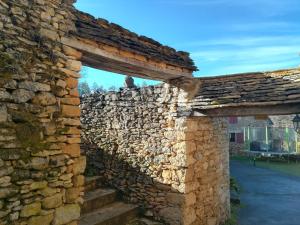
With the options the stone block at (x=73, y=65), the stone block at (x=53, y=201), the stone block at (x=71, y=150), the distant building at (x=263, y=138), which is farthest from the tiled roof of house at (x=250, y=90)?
the distant building at (x=263, y=138)

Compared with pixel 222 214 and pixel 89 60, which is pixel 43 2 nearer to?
pixel 89 60

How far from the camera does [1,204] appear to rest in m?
3.23

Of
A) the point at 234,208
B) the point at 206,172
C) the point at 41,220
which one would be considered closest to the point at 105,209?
the point at 206,172

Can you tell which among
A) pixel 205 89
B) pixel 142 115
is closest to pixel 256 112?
pixel 205 89

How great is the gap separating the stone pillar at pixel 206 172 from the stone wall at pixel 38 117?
10.8 ft

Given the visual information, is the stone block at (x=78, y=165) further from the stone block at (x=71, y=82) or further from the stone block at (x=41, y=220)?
the stone block at (x=71, y=82)

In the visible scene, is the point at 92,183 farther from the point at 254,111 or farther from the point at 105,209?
the point at 254,111

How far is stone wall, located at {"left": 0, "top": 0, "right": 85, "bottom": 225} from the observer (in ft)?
11.0

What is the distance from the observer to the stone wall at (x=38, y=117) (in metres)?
3.35

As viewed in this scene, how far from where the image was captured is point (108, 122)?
8219 millimetres

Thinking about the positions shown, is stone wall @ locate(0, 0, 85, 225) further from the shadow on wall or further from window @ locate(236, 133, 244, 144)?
window @ locate(236, 133, 244, 144)

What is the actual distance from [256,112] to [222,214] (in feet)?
11.1

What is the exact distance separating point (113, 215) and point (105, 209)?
1.63 ft

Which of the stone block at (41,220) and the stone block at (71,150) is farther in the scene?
the stone block at (71,150)
